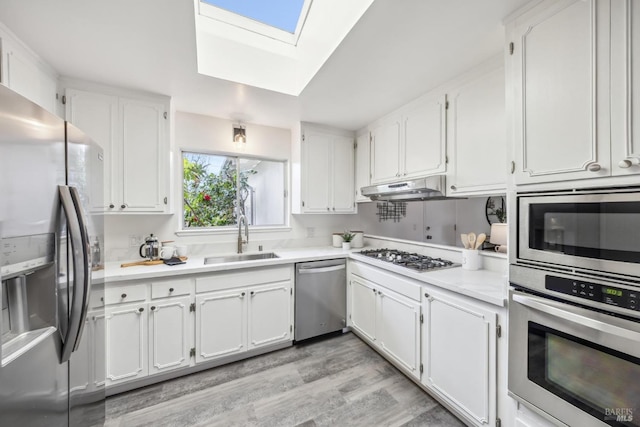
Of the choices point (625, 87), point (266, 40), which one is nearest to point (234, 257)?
point (266, 40)

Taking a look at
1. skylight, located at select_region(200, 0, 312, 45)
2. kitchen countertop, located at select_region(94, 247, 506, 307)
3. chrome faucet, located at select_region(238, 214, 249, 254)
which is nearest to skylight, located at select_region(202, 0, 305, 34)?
skylight, located at select_region(200, 0, 312, 45)

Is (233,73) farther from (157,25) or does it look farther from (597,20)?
(597,20)

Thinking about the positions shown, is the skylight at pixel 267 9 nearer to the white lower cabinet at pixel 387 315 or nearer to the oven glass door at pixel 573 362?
the white lower cabinet at pixel 387 315

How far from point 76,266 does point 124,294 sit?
1.00m

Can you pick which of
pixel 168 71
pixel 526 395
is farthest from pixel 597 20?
pixel 168 71

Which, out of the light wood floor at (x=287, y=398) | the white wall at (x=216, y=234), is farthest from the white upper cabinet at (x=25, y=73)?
the light wood floor at (x=287, y=398)

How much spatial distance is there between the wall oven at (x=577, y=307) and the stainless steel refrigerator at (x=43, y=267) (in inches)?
79.0

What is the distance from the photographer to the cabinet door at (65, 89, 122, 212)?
1.93 meters

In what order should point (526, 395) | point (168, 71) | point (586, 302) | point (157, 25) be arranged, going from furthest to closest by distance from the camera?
point (168, 71) < point (157, 25) < point (526, 395) < point (586, 302)

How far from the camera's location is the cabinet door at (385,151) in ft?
8.34

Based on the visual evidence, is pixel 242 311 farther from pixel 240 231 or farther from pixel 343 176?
pixel 343 176

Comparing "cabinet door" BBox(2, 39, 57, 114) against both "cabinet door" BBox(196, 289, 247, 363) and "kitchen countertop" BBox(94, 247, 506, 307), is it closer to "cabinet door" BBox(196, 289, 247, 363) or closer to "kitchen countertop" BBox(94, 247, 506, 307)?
"kitchen countertop" BBox(94, 247, 506, 307)

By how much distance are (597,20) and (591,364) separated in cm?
143

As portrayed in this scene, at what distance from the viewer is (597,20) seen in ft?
3.38
